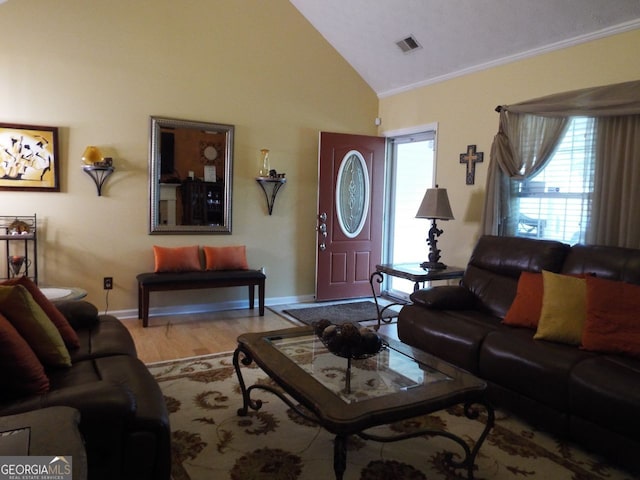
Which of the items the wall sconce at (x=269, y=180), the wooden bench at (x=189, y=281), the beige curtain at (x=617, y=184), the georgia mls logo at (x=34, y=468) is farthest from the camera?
the wall sconce at (x=269, y=180)

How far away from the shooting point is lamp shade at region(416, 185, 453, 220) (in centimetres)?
424

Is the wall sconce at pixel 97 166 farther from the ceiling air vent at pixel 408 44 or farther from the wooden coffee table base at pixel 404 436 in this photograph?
the ceiling air vent at pixel 408 44

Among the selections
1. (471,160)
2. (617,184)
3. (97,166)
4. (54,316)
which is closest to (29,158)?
(97,166)

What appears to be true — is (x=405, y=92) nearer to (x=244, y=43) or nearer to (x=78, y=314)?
(x=244, y=43)

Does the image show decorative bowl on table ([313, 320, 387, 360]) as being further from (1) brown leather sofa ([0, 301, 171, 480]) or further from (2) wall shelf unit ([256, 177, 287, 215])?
(2) wall shelf unit ([256, 177, 287, 215])

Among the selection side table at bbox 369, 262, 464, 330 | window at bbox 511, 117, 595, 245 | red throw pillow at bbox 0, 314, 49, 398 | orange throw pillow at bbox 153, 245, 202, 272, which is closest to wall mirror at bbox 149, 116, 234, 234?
orange throw pillow at bbox 153, 245, 202, 272

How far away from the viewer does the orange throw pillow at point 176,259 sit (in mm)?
4594

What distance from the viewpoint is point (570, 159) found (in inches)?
148

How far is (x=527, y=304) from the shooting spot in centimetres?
301

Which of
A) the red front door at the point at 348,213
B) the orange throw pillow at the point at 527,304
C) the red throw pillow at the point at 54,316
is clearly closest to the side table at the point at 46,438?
the red throw pillow at the point at 54,316

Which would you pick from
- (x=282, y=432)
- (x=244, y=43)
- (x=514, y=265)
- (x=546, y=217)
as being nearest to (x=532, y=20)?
(x=546, y=217)

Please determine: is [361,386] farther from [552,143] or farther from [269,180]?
[269,180]

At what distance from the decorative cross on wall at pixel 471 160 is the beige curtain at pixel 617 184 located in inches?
44.9

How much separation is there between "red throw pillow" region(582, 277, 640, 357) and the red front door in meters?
3.15
